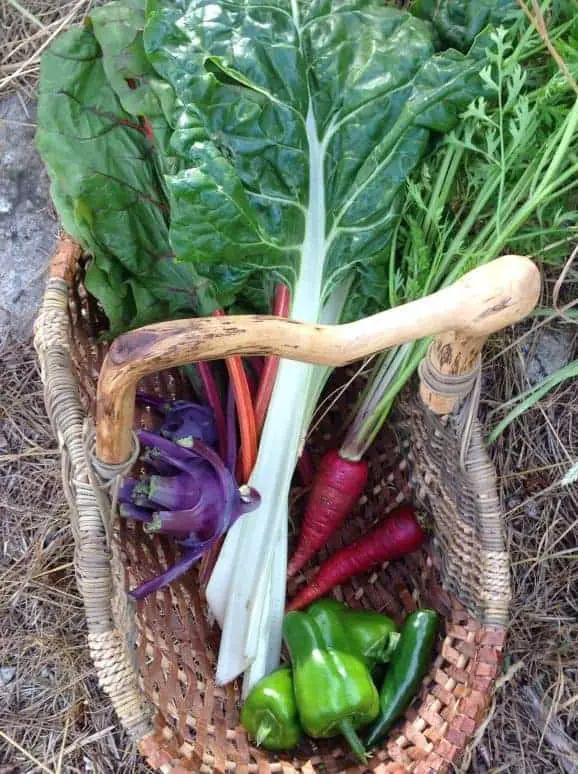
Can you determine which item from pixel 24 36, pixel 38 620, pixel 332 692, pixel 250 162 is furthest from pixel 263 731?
pixel 24 36

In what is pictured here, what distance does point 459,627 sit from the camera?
140cm

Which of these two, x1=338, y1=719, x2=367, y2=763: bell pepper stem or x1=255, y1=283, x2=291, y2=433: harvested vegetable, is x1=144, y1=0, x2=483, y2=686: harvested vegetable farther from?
x1=338, y1=719, x2=367, y2=763: bell pepper stem

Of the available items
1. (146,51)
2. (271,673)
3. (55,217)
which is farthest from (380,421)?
(55,217)

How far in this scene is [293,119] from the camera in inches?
52.2

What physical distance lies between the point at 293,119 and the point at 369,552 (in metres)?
0.83

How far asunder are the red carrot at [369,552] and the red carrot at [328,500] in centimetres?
5

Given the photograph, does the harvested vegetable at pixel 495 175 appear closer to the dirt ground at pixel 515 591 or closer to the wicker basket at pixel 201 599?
the wicker basket at pixel 201 599

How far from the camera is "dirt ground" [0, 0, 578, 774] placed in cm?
168

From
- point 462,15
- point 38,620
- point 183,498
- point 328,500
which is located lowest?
point 38,620

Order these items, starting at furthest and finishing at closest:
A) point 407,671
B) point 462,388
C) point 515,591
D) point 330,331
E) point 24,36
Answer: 1. point 24,36
2. point 515,591
3. point 407,671
4. point 462,388
5. point 330,331

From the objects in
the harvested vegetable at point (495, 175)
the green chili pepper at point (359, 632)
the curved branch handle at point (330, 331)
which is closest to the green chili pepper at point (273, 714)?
the green chili pepper at point (359, 632)

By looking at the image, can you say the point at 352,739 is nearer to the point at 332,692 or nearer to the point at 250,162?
the point at 332,692

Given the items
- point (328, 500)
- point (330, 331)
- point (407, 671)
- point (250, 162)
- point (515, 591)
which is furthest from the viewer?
point (515, 591)

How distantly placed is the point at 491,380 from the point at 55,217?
113cm
